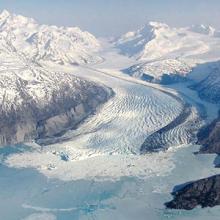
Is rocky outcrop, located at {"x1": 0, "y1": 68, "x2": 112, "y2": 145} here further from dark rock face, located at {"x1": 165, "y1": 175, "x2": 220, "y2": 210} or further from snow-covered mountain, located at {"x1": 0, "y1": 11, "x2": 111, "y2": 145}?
dark rock face, located at {"x1": 165, "y1": 175, "x2": 220, "y2": 210}

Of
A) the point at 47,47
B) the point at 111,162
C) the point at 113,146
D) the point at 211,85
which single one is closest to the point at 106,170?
the point at 111,162

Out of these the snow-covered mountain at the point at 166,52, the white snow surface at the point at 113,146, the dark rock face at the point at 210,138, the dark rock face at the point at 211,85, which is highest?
the dark rock face at the point at 210,138

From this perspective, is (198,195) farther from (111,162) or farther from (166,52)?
(166,52)

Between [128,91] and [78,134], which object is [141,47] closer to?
[128,91]

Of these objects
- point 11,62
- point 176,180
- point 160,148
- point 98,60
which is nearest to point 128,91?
point 11,62

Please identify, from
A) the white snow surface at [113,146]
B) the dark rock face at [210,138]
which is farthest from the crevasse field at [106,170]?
the dark rock face at [210,138]

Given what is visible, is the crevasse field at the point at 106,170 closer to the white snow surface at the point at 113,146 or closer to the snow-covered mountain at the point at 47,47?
the white snow surface at the point at 113,146
